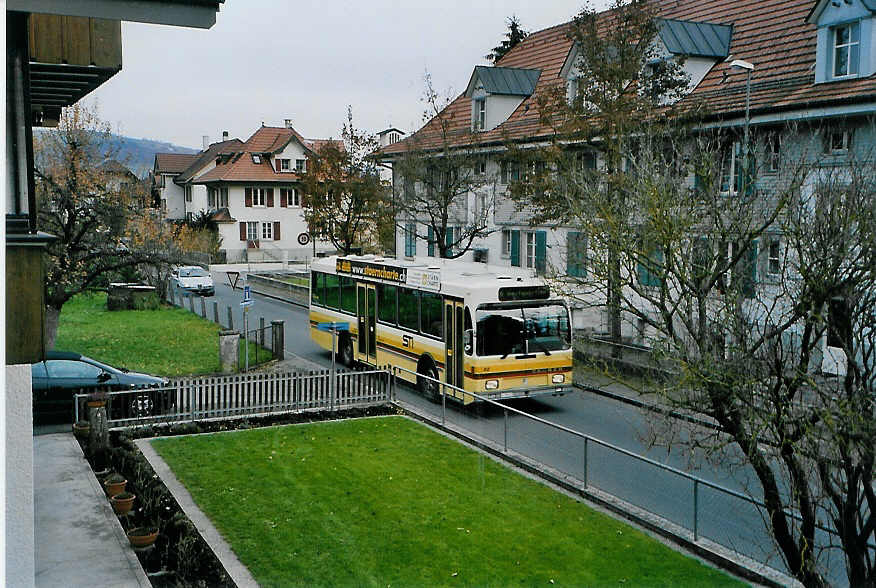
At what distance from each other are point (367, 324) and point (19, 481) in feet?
46.9

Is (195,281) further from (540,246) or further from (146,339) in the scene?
(540,246)

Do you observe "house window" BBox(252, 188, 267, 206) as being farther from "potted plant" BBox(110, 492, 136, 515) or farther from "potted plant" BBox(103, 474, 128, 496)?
"potted plant" BBox(110, 492, 136, 515)

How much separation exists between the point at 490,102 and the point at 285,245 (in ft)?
131

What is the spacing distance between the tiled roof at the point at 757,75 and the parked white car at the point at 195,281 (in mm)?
16296

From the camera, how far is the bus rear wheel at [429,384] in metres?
18.9

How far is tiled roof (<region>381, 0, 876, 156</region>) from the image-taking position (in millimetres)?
21961

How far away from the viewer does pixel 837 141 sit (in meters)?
21.2

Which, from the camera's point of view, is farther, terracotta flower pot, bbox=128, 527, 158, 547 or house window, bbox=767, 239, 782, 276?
terracotta flower pot, bbox=128, 527, 158, 547

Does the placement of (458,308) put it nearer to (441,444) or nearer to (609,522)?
(441,444)

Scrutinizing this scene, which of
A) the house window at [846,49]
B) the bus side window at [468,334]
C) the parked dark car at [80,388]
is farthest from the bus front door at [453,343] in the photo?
the house window at [846,49]

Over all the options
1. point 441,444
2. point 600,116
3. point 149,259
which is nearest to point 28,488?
point 441,444

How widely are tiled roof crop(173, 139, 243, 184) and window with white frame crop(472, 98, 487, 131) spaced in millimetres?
44963

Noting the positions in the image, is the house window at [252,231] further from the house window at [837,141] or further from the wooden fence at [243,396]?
the house window at [837,141]

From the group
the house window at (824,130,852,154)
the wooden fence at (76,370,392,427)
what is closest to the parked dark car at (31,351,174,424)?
the wooden fence at (76,370,392,427)
